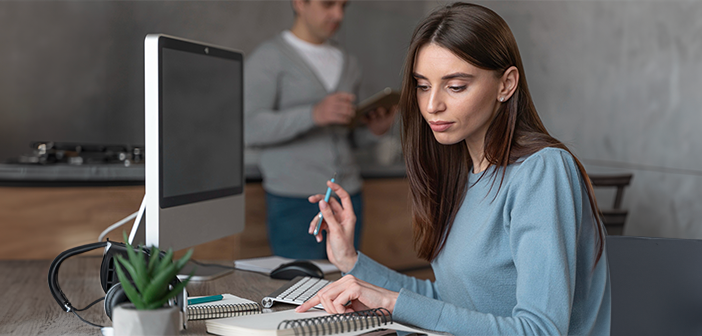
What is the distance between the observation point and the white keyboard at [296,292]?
44.3 inches

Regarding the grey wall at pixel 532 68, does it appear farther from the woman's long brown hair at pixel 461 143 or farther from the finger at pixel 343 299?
the finger at pixel 343 299

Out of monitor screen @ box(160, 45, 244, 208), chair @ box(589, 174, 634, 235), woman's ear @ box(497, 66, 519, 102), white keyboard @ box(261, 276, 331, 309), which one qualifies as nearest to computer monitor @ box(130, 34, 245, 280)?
monitor screen @ box(160, 45, 244, 208)

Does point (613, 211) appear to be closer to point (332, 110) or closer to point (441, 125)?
point (332, 110)

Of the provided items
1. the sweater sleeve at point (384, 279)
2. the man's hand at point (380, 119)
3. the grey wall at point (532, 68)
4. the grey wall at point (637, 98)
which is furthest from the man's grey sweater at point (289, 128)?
the grey wall at point (637, 98)

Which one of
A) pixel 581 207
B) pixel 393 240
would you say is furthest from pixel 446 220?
pixel 393 240

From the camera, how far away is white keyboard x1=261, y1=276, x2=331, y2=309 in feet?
3.69

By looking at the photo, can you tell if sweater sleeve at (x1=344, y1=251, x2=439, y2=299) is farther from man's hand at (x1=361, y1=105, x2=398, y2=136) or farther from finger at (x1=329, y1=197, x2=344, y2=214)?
man's hand at (x1=361, y1=105, x2=398, y2=136)

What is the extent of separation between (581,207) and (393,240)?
2435 millimetres

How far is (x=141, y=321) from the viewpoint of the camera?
782 millimetres

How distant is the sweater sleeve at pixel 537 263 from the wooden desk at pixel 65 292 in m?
0.34

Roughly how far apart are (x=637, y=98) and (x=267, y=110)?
5.48 ft

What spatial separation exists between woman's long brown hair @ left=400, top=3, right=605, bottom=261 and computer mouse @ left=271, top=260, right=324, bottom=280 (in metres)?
0.26

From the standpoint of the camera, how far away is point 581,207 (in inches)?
37.6

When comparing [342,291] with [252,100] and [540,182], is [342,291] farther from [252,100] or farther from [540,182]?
[252,100]
